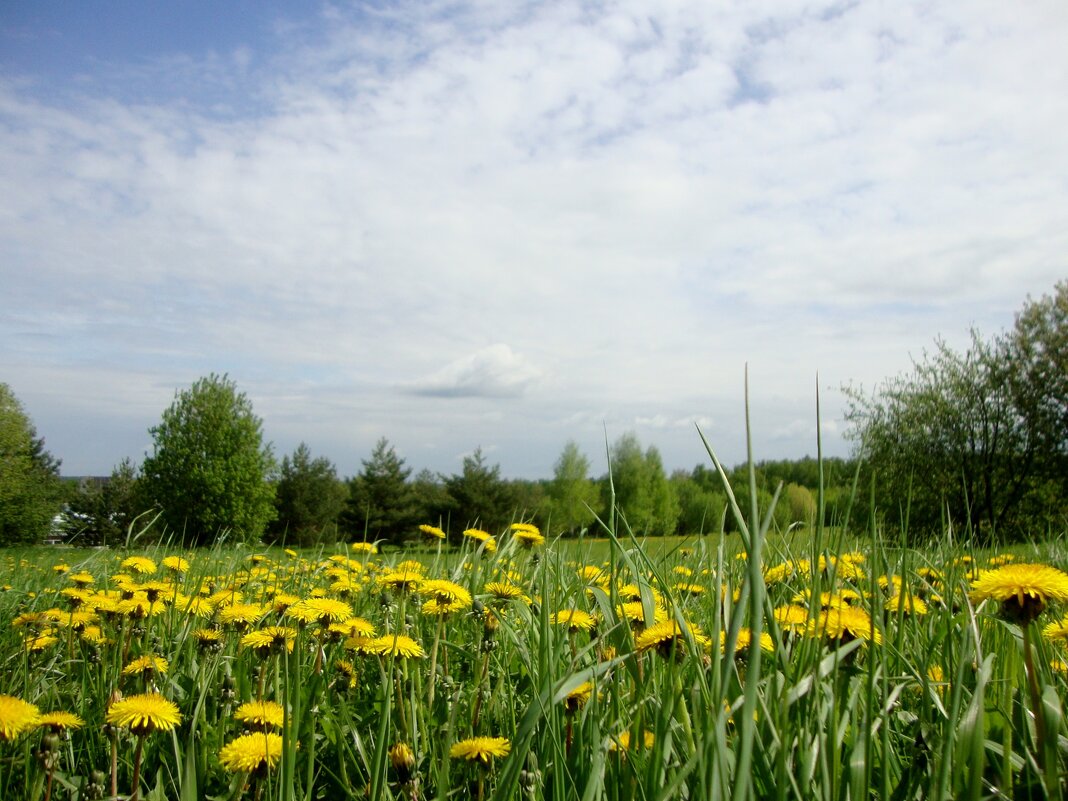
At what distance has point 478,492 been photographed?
51.9m

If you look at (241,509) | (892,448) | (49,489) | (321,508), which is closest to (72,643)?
(892,448)

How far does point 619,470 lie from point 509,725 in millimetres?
54597

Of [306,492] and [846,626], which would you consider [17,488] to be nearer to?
[306,492]

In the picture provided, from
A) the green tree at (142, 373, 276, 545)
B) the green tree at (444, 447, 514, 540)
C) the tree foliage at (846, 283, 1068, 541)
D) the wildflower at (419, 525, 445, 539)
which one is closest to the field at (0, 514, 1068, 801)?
the wildflower at (419, 525, 445, 539)

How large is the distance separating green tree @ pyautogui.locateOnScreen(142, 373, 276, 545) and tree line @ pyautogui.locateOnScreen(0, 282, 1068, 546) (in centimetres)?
9

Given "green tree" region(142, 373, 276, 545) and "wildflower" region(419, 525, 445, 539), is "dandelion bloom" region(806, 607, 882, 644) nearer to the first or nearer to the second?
"wildflower" region(419, 525, 445, 539)

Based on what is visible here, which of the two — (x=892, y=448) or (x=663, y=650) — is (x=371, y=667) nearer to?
Result: (x=663, y=650)

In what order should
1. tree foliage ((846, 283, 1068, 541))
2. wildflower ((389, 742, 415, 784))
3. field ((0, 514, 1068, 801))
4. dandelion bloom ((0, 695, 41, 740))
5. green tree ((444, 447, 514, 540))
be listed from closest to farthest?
field ((0, 514, 1068, 801)) < dandelion bloom ((0, 695, 41, 740)) < wildflower ((389, 742, 415, 784)) < tree foliage ((846, 283, 1068, 541)) < green tree ((444, 447, 514, 540))

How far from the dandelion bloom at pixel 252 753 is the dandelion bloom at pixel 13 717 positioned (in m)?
0.36

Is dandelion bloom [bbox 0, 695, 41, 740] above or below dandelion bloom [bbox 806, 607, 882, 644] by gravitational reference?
below

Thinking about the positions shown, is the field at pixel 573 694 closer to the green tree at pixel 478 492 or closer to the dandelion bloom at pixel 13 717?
the dandelion bloom at pixel 13 717

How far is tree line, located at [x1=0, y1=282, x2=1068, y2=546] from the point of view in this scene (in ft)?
15.5

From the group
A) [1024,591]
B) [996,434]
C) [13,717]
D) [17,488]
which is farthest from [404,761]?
[17,488]

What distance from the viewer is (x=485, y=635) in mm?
2154
